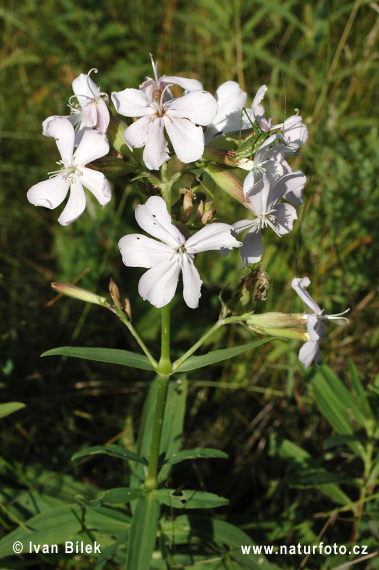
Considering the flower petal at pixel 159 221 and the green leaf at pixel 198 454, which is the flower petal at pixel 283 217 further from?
the green leaf at pixel 198 454

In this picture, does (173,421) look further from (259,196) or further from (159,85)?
(159,85)

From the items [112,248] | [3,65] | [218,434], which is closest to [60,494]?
[218,434]

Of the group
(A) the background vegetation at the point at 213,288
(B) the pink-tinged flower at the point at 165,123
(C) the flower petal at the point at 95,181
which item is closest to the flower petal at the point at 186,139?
(B) the pink-tinged flower at the point at 165,123

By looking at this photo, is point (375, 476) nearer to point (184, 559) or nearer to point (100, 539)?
point (184, 559)

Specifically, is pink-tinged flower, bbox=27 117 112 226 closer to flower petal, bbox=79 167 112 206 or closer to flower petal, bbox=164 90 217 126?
flower petal, bbox=79 167 112 206

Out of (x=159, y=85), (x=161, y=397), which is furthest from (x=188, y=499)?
(x=159, y=85)

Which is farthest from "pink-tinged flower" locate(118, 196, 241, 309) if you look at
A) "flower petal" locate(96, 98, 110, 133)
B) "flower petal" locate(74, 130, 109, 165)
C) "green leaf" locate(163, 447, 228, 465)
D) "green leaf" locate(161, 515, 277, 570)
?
"green leaf" locate(161, 515, 277, 570)

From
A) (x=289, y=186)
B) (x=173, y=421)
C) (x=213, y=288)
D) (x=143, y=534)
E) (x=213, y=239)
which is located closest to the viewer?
(x=213, y=239)
